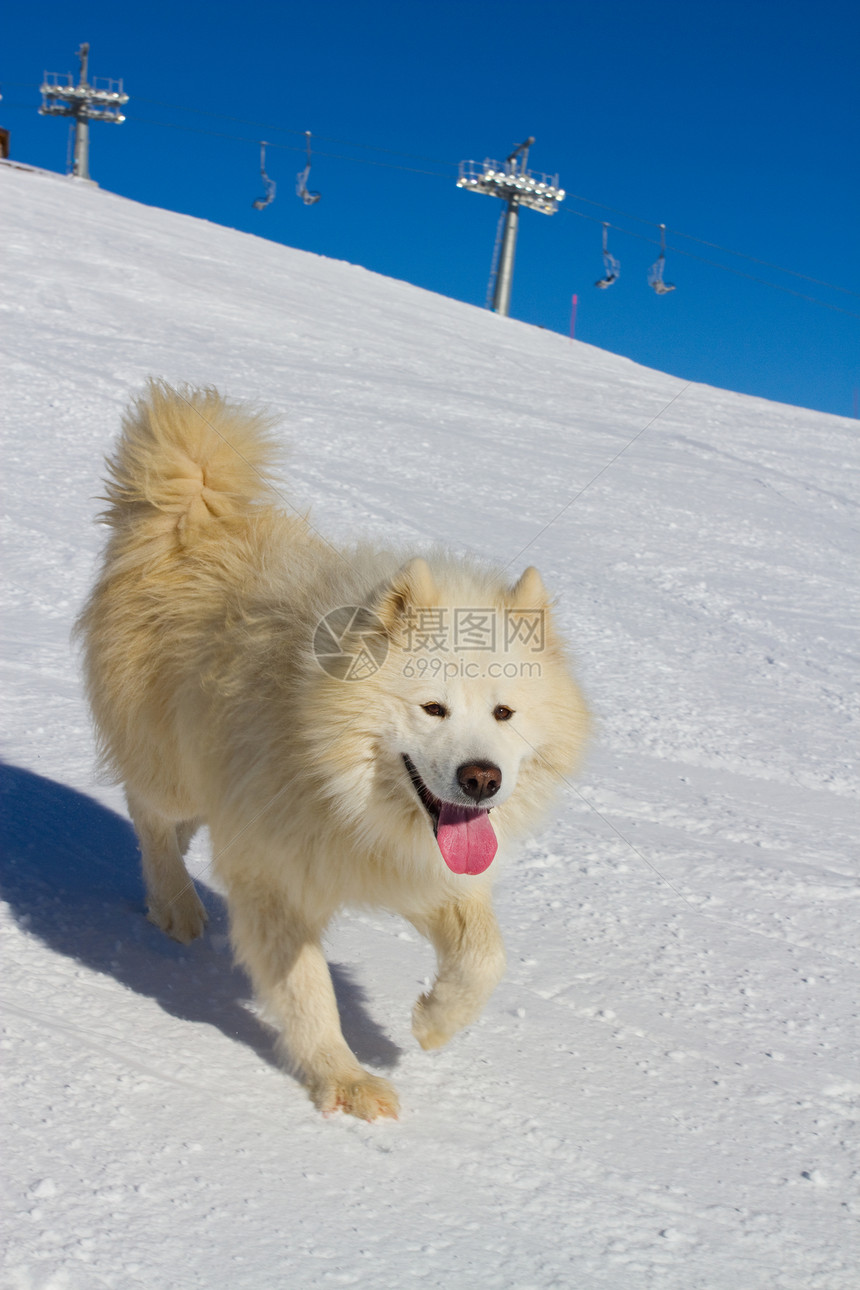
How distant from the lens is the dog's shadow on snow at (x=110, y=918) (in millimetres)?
3221

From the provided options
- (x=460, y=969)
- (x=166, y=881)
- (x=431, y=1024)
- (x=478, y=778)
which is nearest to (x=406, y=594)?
(x=478, y=778)

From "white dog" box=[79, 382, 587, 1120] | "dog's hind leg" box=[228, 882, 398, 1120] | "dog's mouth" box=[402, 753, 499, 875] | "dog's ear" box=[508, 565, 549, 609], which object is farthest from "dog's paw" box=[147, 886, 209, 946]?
"dog's ear" box=[508, 565, 549, 609]

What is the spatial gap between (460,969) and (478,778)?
2.50 feet

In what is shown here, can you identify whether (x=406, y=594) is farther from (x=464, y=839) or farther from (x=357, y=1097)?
(x=357, y=1097)

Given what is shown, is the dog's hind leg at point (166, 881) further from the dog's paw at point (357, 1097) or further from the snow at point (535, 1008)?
the dog's paw at point (357, 1097)

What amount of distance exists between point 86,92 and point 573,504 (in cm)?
3529

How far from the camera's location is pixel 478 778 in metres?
2.47

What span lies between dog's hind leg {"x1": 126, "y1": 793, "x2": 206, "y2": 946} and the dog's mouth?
54.6 inches

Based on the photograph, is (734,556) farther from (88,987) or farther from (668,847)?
(88,987)

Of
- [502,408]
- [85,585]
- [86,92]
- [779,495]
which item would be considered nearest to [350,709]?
[85,585]

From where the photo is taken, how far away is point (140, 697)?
3.44 m

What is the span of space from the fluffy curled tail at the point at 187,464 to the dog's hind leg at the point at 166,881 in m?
1.05

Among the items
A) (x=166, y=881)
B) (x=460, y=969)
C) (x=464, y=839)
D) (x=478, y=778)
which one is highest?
(x=478, y=778)

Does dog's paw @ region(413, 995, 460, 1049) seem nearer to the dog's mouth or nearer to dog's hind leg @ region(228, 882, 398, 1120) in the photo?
dog's hind leg @ region(228, 882, 398, 1120)
